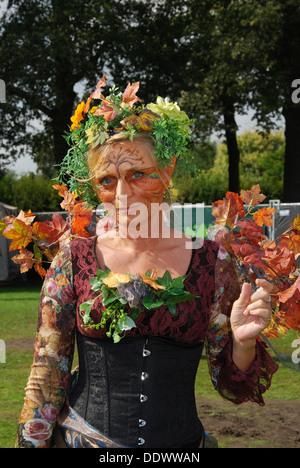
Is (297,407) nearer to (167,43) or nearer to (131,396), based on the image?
(131,396)

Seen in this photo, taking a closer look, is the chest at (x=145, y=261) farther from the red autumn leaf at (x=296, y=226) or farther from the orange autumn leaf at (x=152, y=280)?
the red autumn leaf at (x=296, y=226)

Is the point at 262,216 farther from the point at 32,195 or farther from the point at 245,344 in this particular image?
the point at 32,195

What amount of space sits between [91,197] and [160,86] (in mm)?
24185

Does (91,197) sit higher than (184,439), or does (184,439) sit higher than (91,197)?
(91,197)

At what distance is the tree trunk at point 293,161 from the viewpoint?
69.0ft

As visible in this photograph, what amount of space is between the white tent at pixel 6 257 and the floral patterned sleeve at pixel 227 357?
17.2 m

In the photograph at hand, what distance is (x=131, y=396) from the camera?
2.00 meters

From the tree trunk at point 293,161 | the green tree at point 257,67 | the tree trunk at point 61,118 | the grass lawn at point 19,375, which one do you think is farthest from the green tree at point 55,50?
the grass lawn at point 19,375

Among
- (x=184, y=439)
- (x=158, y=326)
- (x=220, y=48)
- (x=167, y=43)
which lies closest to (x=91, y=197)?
(x=158, y=326)

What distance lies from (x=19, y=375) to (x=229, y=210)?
18.7 ft

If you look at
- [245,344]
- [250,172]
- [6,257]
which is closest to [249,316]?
[245,344]

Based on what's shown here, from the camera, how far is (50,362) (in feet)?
6.71

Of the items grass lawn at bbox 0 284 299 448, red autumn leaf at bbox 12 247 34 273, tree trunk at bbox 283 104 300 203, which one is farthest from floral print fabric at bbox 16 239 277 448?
tree trunk at bbox 283 104 300 203
